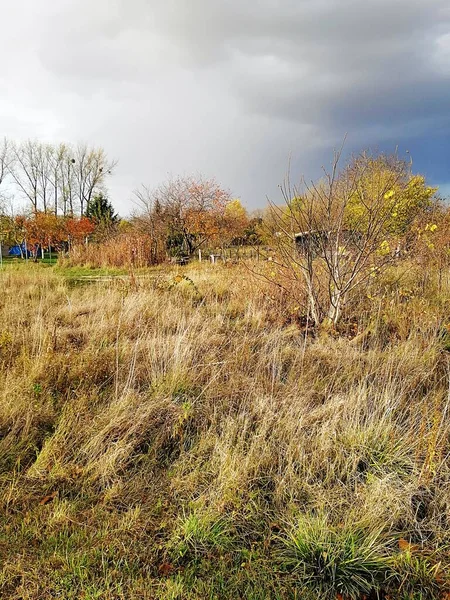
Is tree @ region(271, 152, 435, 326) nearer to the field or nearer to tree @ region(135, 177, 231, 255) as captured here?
the field

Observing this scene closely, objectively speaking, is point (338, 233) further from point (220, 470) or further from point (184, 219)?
point (184, 219)

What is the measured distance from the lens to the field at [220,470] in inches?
61.2

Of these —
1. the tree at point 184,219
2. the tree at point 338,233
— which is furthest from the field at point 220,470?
the tree at point 184,219

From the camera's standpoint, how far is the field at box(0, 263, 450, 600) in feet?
5.10

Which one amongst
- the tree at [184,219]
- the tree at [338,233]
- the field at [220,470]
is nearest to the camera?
the field at [220,470]

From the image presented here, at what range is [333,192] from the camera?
15.1 ft

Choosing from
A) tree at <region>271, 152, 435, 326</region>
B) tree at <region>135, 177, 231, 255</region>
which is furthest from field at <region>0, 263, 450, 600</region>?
tree at <region>135, 177, 231, 255</region>

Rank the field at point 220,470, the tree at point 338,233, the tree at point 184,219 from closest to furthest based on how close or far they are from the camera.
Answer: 1. the field at point 220,470
2. the tree at point 338,233
3. the tree at point 184,219

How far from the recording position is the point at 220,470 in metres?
2.07

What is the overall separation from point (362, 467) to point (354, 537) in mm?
610

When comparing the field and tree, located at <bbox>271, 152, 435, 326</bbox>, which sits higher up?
tree, located at <bbox>271, 152, 435, 326</bbox>

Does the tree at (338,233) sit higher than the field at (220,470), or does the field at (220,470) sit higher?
the tree at (338,233)

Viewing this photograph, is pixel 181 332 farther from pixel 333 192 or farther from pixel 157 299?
pixel 333 192

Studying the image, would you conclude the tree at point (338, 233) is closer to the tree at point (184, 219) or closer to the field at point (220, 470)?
the field at point (220, 470)
